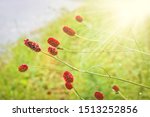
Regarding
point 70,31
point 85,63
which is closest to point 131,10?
point 85,63

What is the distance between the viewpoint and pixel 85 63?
1961 millimetres

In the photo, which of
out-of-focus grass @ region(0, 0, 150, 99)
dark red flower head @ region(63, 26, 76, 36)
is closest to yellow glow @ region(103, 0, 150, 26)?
out-of-focus grass @ region(0, 0, 150, 99)

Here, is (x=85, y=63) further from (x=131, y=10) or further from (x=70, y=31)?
(x=70, y=31)

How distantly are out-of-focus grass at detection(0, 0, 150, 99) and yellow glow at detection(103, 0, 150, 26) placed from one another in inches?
1.3

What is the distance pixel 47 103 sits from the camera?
191 centimetres

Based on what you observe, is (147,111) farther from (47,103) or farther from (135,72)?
(47,103)

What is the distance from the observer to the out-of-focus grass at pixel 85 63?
1.90 m

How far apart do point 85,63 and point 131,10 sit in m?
0.29

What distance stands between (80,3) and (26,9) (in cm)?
26

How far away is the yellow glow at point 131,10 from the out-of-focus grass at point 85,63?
34 mm

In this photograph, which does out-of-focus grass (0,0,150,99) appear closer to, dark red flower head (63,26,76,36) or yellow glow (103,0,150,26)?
yellow glow (103,0,150,26)

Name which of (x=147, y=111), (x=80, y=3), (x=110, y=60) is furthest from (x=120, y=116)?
(x=80, y=3)

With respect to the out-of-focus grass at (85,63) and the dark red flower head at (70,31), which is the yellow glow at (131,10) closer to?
the out-of-focus grass at (85,63)

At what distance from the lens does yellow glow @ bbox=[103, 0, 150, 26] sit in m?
1.92
